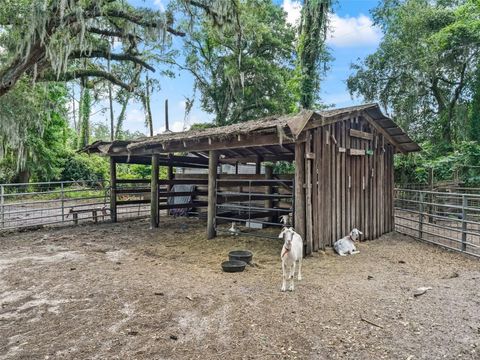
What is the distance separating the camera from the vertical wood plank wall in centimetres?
664

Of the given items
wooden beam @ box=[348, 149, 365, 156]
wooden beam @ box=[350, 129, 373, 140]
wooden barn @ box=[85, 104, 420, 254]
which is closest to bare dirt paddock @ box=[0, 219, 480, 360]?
wooden barn @ box=[85, 104, 420, 254]

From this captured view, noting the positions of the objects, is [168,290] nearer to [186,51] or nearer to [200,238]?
[200,238]

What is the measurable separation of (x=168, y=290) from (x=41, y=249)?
429cm

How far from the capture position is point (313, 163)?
6535 millimetres

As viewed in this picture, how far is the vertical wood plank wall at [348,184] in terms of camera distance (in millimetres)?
6641

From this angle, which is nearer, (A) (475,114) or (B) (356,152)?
(B) (356,152)

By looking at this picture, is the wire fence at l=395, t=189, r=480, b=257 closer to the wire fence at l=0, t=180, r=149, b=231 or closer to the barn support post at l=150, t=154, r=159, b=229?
the barn support post at l=150, t=154, r=159, b=229

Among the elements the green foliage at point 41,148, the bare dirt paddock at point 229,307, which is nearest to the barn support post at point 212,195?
the bare dirt paddock at point 229,307

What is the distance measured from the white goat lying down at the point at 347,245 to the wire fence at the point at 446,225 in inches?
76.7

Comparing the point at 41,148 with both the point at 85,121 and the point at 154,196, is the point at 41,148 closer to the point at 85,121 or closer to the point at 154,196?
the point at 85,121

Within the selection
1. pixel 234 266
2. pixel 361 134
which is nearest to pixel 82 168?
pixel 361 134

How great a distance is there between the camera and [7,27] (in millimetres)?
7430

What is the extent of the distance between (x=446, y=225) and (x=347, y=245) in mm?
5804

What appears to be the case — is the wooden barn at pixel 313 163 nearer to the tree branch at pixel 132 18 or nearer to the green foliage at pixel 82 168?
the tree branch at pixel 132 18
